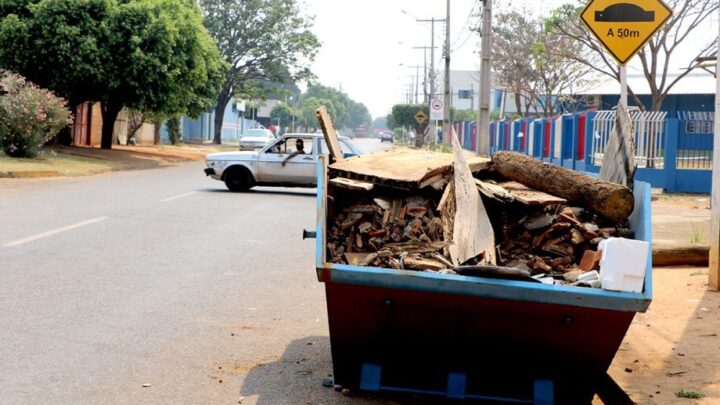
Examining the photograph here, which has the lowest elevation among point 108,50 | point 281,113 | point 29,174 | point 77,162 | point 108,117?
point 29,174

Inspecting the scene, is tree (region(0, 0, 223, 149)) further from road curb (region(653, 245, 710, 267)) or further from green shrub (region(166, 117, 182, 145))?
road curb (region(653, 245, 710, 267))

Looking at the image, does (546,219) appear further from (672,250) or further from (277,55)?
(277,55)

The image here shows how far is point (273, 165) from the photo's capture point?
2272 cm

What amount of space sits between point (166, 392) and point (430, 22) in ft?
201

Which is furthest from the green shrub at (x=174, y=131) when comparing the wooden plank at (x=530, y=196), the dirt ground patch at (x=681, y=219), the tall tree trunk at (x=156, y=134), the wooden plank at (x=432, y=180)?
the wooden plank at (x=432, y=180)

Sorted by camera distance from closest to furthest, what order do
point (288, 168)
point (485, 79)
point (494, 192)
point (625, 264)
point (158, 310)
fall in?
point (625, 264), point (494, 192), point (158, 310), point (288, 168), point (485, 79)

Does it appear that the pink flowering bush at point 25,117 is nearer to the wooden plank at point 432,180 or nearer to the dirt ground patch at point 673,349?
the dirt ground patch at point 673,349

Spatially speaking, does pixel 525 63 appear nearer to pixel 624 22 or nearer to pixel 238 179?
pixel 238 179

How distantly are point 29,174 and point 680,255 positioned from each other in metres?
18.5

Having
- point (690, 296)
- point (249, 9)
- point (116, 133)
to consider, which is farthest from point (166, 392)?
point (249, 9)

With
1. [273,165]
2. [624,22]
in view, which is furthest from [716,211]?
[273,165]

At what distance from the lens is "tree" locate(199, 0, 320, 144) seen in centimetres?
6188

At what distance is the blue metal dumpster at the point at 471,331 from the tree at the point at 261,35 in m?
57.0

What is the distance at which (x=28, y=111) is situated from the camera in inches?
1109
